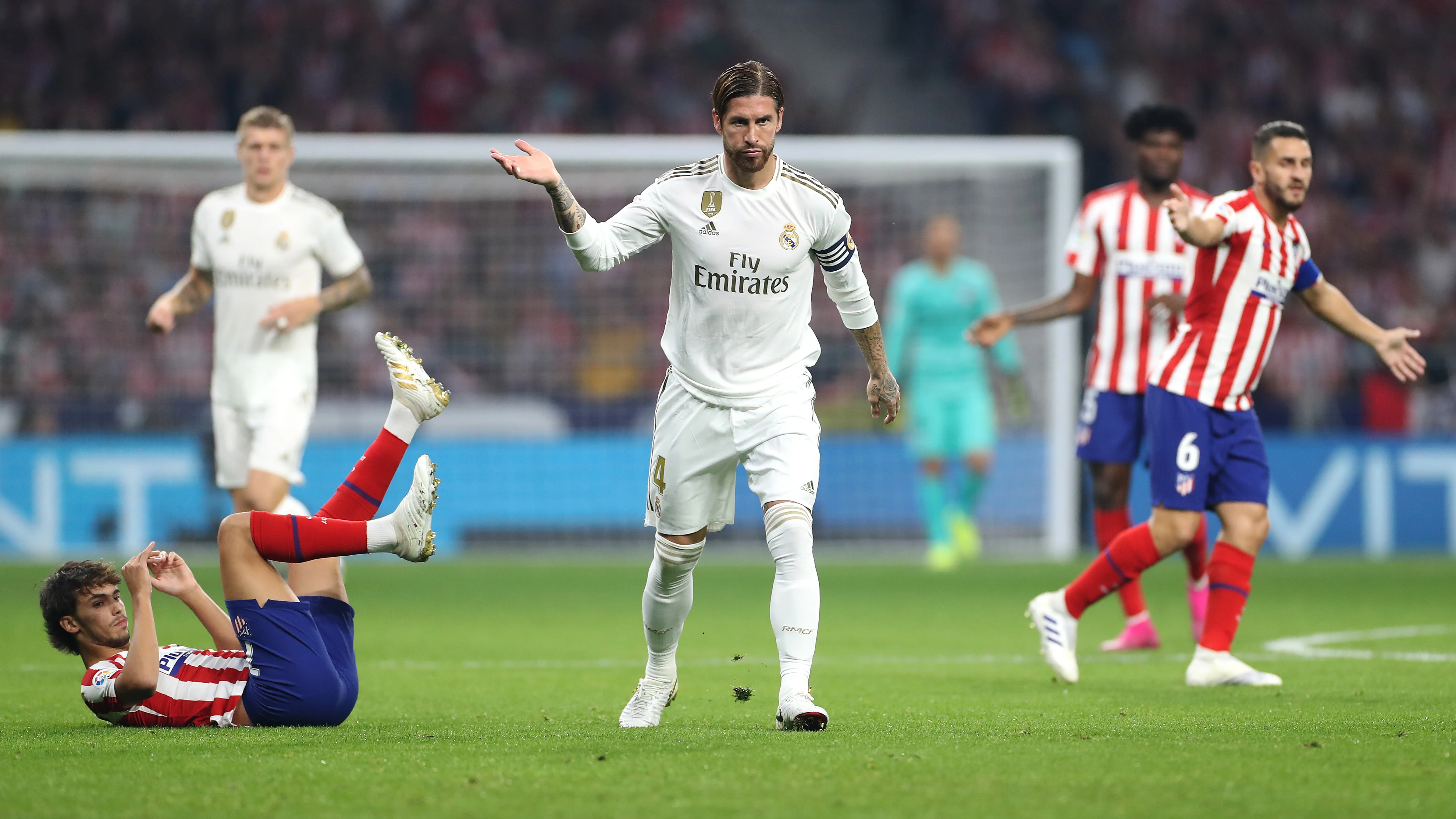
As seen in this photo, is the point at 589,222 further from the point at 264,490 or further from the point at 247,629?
the point at 264,490

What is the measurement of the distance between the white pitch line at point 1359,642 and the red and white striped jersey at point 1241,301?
1.60m

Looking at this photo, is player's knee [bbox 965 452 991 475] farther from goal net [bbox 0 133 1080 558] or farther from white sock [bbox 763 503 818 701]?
white sock [bbox 763 503 818 701]

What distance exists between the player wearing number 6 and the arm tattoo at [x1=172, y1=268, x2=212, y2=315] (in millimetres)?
4629

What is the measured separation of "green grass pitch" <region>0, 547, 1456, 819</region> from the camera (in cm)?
391

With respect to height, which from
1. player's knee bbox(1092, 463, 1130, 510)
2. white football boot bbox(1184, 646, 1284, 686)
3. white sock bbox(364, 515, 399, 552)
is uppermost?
player's knee bbox(1092, 463, 1130, 510)

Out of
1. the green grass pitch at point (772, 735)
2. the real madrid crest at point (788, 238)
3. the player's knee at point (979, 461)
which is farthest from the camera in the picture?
the player's knee at point (979, 461)

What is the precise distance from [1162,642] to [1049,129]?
13.3m

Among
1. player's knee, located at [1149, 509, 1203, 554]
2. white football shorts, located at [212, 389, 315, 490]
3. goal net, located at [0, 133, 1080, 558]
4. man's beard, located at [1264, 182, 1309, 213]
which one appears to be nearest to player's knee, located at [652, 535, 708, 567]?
player's knee, located at [1149, 509, 1203, 554]

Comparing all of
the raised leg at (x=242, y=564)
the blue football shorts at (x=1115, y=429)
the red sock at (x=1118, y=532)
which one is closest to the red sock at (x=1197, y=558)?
the red sock at (x=1118, y=532)

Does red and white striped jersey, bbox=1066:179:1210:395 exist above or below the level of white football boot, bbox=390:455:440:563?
above

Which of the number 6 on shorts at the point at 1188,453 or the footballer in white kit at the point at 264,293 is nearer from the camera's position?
the number 6 on shorts at the point at 1188,453

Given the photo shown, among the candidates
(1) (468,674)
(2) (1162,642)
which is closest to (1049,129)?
(2) (1162,642)

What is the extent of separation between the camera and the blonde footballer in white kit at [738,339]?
5.22 meters

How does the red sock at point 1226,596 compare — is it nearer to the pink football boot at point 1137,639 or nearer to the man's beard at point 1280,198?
the man's beard at point 1280,198
